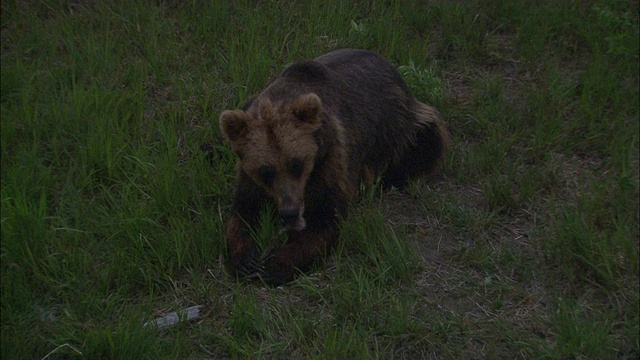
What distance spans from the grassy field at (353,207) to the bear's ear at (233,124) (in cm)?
64

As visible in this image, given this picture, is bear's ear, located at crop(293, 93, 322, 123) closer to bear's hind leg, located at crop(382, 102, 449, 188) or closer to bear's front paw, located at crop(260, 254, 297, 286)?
bear's front paw, located at crop(260, 254, 297, 286)

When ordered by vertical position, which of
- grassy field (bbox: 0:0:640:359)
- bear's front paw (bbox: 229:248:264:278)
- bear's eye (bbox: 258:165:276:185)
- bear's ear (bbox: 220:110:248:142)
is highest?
bear's ear (bbox: 220:110:248:142)

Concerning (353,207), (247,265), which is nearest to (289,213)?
(247,265)

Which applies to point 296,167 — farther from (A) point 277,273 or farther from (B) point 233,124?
(A) point 277,273

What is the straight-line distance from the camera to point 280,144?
13.1 ft

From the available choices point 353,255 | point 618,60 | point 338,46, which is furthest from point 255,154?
point 618,60

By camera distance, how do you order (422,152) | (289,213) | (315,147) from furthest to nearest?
(422,152) < (315,147) < (289,213)

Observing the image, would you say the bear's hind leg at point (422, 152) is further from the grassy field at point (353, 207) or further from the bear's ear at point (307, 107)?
the bear's ear at point (307, 107)

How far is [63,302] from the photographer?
3.81 m

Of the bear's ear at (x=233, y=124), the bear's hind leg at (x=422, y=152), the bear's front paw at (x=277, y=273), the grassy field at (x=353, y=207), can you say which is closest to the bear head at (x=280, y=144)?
the bear's ear at (x=233, y=124)

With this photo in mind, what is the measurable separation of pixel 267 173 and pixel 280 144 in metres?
0.18

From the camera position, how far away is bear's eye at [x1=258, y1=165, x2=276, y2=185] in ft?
13.1

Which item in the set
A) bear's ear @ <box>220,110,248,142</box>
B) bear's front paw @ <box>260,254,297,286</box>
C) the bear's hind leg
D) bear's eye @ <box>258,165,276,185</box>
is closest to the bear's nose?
bear's eye @ <box>258,165,276,185</box>

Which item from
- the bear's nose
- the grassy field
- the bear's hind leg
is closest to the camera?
the grassy field
